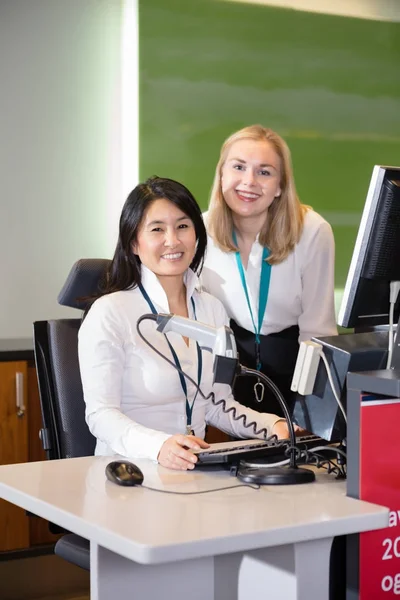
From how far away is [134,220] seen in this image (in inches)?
100.0

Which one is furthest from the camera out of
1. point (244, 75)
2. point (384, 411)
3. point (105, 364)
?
point (244, 75)

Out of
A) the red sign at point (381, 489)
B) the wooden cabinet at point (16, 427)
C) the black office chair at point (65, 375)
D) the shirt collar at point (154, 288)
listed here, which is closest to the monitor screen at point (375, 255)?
the red sign at point (381, 489)

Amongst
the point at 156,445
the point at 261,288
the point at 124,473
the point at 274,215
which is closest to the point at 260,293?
the point at 261,288

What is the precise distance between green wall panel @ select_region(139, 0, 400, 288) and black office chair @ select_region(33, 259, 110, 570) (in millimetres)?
1663

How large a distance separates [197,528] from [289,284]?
156 centimetres

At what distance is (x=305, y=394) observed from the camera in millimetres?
2029

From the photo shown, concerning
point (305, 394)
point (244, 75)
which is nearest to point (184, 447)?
point (305, 394)

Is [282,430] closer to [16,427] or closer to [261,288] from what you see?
[261,288]

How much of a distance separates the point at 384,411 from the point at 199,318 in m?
0.83

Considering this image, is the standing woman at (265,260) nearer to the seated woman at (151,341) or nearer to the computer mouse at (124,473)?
the seated woman at (151,341)

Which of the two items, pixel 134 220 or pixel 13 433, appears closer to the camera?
pixel 134 220

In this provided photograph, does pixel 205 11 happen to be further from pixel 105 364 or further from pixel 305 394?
pixel 305 394

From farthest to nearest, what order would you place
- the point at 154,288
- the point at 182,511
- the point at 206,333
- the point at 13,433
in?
the point at 13,433
the point at 154,288
the point at 206,333
the point at 182,511

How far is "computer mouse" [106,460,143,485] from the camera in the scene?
188 centimetres
